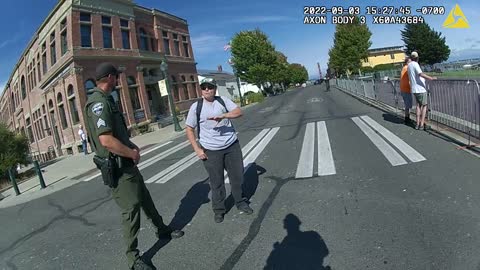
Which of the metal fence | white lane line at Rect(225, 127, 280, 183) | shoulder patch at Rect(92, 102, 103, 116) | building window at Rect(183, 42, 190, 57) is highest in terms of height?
building window at Rect(183, 42, 190, 57)

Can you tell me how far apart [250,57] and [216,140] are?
4302 cm

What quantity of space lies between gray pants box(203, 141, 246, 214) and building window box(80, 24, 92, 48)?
23.0m

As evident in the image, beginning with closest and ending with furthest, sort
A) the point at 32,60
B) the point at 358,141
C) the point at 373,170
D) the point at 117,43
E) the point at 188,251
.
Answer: the point at 188,251 → the point at 373,170 → the point at 358,141 → the point at 117,43 → the point at 32,60

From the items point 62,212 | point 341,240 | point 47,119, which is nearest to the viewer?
point 341,240

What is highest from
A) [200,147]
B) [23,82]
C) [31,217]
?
[23,82]

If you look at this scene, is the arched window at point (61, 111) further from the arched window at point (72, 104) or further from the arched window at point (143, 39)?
the arched window at point (143, 39)

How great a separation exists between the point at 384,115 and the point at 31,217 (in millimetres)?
10304

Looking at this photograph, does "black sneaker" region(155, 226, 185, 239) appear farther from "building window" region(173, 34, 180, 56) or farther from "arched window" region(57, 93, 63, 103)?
"building window" region(173, 34, 180, 56)

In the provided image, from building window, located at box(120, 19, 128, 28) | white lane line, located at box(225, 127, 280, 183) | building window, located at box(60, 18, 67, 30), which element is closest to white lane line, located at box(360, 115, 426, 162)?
white lane line, located at box(225, 127, 280, 183)

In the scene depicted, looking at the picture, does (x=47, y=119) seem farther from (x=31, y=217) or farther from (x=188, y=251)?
(x=188, y=251)

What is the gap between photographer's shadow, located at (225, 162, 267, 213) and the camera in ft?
16.3

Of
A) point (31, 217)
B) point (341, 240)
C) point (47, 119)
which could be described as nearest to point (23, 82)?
point (47, 119)

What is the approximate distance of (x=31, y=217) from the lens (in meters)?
6.52

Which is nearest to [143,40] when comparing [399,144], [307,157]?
[307,157]
